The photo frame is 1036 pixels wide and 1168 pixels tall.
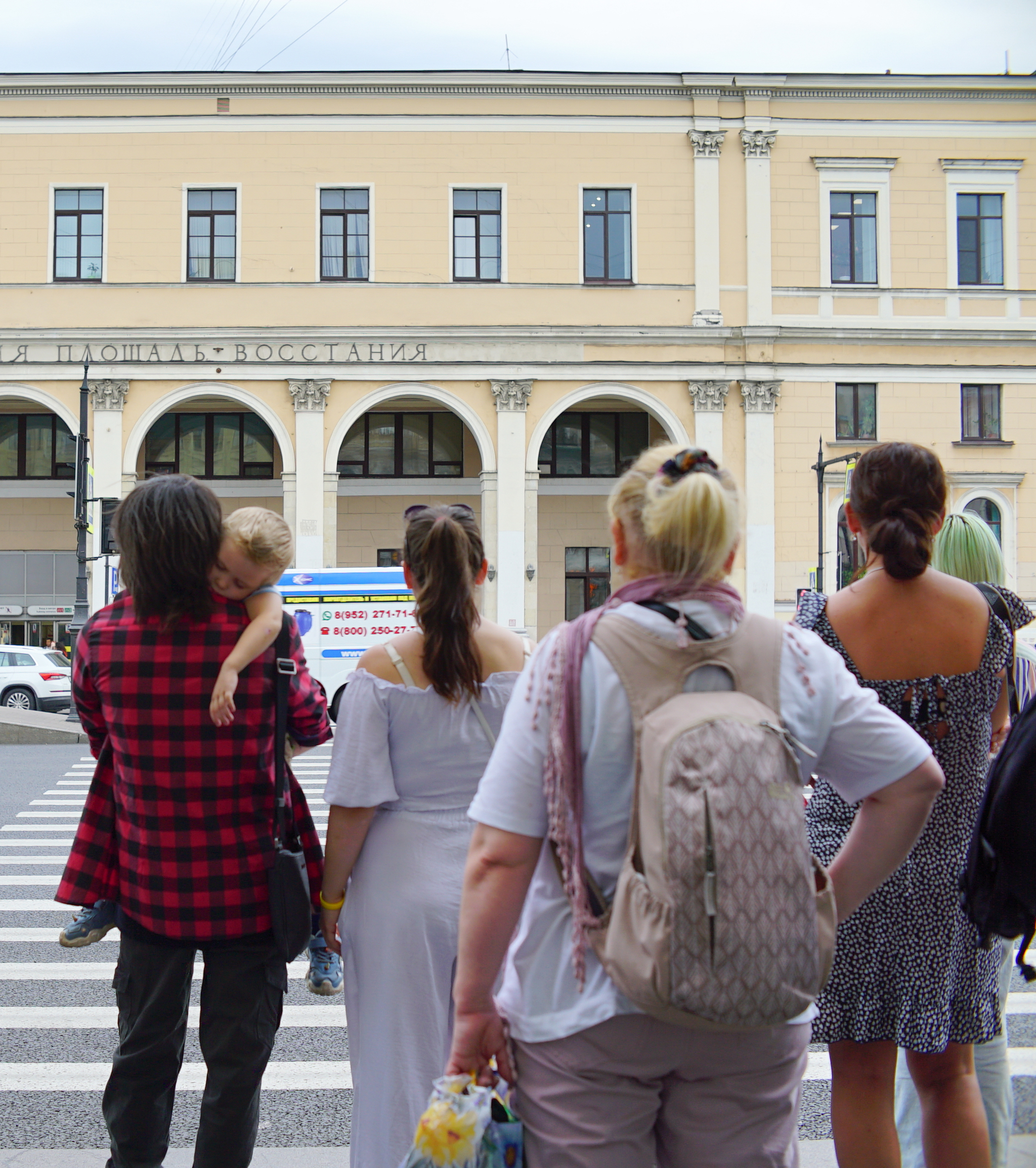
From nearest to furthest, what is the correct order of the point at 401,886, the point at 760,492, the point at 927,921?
the point at 927,921 < the point at 401,886 < the point at 760,492

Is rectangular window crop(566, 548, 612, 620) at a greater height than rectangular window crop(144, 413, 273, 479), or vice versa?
rectangular window crop(144, 413, 273, 479)

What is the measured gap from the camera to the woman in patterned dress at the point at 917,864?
2.85 meters

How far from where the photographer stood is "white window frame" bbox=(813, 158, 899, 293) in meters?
29.7

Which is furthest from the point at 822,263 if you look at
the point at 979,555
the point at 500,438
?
the point at 979,555

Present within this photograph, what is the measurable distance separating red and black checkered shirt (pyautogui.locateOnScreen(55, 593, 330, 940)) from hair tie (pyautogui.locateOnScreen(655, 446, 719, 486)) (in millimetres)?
1358

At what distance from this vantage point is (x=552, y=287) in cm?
2938

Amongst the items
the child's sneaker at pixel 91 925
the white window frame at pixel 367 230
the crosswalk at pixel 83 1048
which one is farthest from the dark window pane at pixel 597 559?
the child's sneaker at pixel 91 925

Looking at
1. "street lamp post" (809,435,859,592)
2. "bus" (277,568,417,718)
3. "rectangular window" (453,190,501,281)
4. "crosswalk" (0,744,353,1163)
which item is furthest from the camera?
"rectangular window" (453,190,501,281)

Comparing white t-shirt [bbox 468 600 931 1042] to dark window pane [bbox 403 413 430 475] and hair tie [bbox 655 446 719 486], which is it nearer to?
hair tie [bbox 655 446 719 486]

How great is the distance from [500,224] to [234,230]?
6.81 meters

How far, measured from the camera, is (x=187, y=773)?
2.96m

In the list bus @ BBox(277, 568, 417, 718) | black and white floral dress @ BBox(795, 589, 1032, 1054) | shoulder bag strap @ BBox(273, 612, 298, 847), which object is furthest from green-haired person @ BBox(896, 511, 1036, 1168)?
bus @ BBox(277, 568, 417, 718)

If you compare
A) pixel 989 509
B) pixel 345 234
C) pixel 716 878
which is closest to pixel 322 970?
pixel 716 878

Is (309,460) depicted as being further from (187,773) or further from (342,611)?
(187,773)
